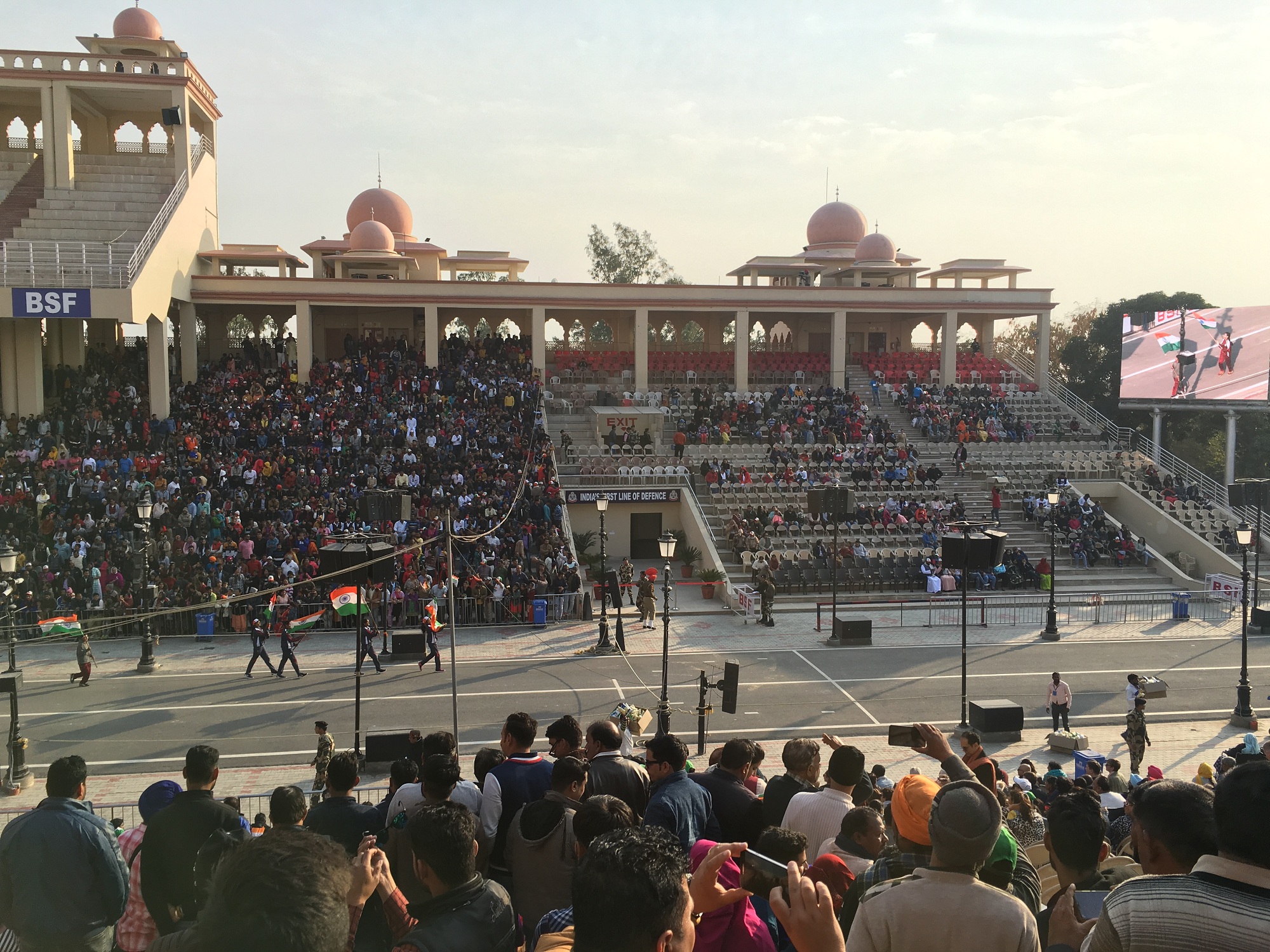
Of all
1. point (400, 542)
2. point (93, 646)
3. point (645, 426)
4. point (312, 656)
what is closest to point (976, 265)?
point (645, 426)

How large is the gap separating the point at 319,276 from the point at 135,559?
2384cm

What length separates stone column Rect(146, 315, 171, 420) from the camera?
34344 mm

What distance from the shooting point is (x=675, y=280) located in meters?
71.4

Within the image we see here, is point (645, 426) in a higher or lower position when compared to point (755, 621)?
higher

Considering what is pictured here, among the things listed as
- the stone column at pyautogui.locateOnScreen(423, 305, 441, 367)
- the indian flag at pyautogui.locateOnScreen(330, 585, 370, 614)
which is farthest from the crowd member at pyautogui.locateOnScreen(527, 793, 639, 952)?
the stone column at pyautogui.locateOnScreen(423, 305, 441, 367)

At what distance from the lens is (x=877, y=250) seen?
166 ft

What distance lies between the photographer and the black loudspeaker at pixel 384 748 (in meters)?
15.5

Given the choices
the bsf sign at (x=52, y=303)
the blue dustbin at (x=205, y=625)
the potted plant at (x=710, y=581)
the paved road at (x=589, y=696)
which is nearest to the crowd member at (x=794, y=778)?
the paved road at (x=589, y=696)

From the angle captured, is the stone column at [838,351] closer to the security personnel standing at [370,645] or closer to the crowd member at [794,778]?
the security personnel standing at [370,645]

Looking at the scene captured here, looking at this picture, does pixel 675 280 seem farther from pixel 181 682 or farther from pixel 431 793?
pixel 431 793

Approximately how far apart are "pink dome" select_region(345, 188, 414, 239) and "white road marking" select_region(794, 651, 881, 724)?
36.6m

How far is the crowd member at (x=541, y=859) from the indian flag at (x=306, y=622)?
1746 centimetres

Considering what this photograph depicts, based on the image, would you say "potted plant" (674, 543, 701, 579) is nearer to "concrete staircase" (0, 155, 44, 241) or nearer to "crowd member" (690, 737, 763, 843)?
"crowd member" (690, 737, 763, 843)

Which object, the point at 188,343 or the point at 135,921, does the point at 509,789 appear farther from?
the point at 188,343
